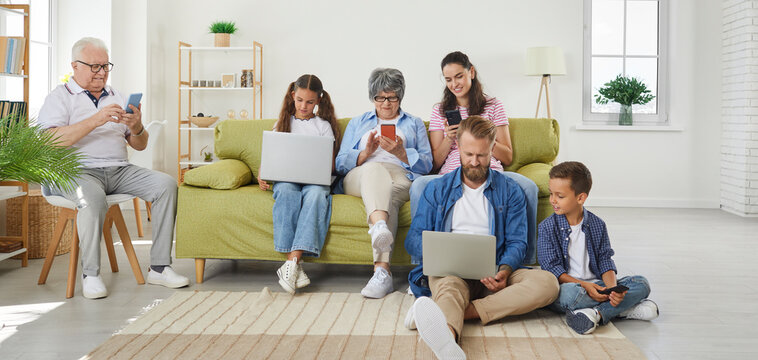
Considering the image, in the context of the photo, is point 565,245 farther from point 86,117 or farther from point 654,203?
point 654,203

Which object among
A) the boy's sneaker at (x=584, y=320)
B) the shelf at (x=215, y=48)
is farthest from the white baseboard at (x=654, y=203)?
the boy's sneaker at (x=584, y=320)

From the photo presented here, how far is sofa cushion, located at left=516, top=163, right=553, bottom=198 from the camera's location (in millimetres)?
3162

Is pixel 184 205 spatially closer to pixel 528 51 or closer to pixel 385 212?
pixel 385 212

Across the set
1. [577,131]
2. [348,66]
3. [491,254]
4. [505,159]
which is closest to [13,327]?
[491,254]

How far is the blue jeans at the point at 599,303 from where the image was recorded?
2549 mm

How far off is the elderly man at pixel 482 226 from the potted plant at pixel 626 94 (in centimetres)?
400

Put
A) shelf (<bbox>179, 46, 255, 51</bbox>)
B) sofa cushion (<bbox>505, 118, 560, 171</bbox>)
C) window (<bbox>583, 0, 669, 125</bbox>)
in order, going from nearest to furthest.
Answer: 1. sofa cushion (<bbox>505, 118, 560, 171</bbox>)
2. shelf (<bbox>179, 46, 255, 51</bbox>)
3. window (<bbox>583, 0, 669, 125</bbox>)

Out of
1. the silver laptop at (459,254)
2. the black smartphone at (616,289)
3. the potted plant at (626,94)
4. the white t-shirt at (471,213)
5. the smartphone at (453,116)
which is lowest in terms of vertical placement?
the black smartphone at (616,289)

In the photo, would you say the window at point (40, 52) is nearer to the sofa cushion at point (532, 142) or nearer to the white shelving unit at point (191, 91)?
the white shelving unit at point (191, 91)

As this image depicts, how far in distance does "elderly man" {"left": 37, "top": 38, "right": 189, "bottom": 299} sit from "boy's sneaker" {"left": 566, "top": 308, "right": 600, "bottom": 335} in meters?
1.70

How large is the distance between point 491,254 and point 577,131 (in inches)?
168

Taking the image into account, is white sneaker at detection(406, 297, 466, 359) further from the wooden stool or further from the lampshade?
the lampshade

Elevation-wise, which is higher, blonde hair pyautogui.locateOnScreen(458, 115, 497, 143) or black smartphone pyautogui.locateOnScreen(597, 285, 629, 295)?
blonde hair pyautogui.locateOnScreen(458, 115, 497, 143)

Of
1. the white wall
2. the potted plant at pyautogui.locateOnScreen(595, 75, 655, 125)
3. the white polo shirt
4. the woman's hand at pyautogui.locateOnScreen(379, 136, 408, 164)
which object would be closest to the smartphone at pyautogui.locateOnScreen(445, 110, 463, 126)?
the woman's hand at pyautogui.locateOnScreen(379, 136, 408, 164)
